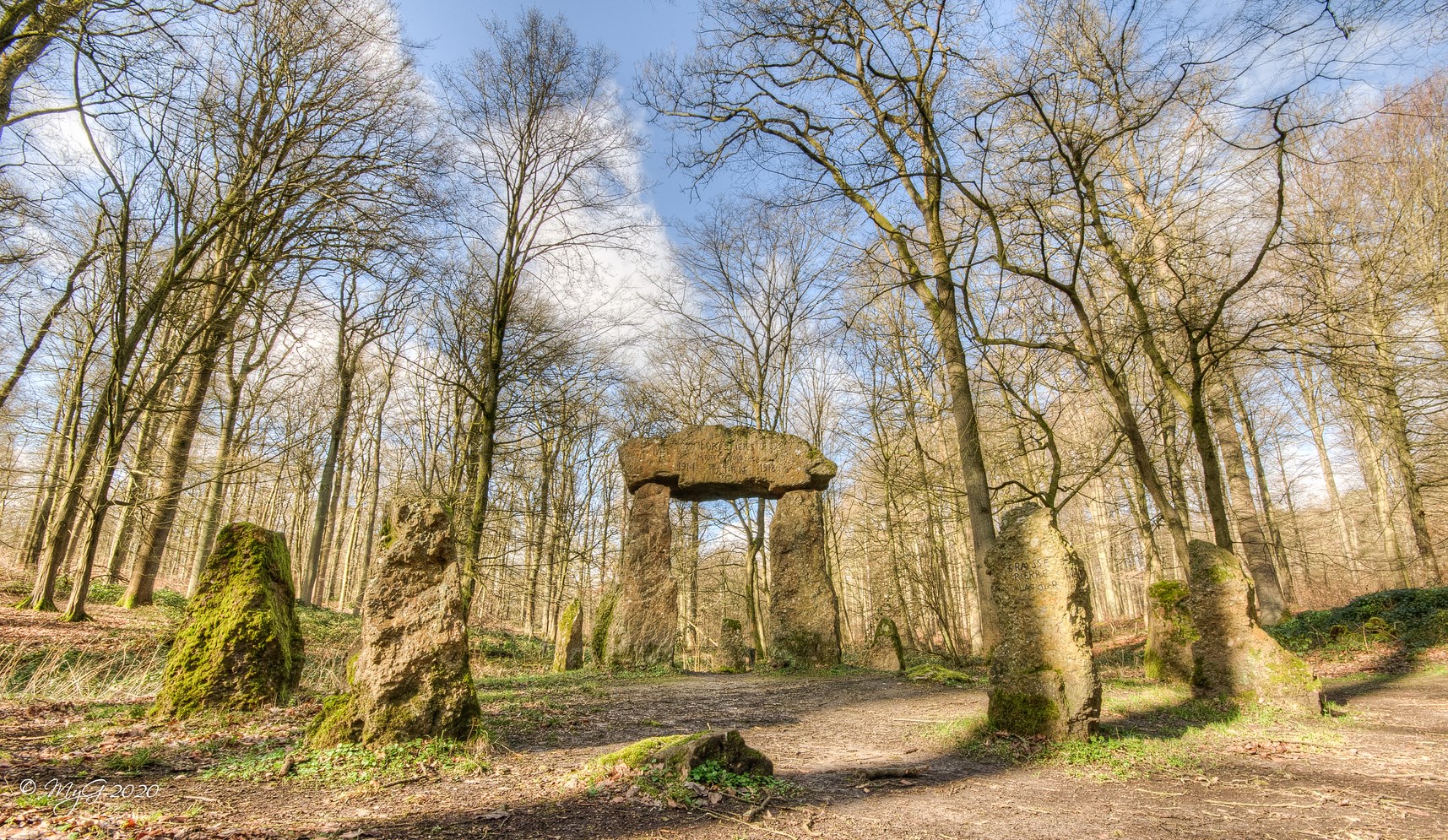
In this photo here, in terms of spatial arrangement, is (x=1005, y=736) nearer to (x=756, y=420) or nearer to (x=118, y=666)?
(x=118, y=666)

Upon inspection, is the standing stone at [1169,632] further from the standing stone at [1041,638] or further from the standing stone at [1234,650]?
the standing stone at [1041,638]

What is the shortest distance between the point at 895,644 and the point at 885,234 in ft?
22.4

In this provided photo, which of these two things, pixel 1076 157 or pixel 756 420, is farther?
pixel 756 420

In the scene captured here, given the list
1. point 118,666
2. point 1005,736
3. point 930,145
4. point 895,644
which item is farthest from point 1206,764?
point 118,666

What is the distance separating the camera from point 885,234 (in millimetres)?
9297

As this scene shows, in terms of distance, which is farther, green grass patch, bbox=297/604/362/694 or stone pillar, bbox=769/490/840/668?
stone pillar, bbox=769/490/840/668

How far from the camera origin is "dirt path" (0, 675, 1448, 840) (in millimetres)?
2691

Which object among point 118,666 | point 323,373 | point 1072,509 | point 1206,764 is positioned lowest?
point 1206,764

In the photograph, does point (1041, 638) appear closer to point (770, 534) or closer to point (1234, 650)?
point (1234, 650)

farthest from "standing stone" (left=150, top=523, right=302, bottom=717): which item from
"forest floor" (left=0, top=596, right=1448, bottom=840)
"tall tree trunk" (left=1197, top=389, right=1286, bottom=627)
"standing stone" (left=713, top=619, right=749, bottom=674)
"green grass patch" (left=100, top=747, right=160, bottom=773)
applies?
"tall tree trunk" (left=1197, top=389, right=1286, bottom=627)

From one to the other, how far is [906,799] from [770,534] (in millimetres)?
7790

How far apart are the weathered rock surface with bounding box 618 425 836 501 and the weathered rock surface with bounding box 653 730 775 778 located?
7479mm

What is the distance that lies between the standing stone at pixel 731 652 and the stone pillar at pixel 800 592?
33.0 inches

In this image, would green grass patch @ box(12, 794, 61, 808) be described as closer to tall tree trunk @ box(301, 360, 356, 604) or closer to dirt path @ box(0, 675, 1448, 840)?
dirt path @ box(0, 675, 1448, 840)
